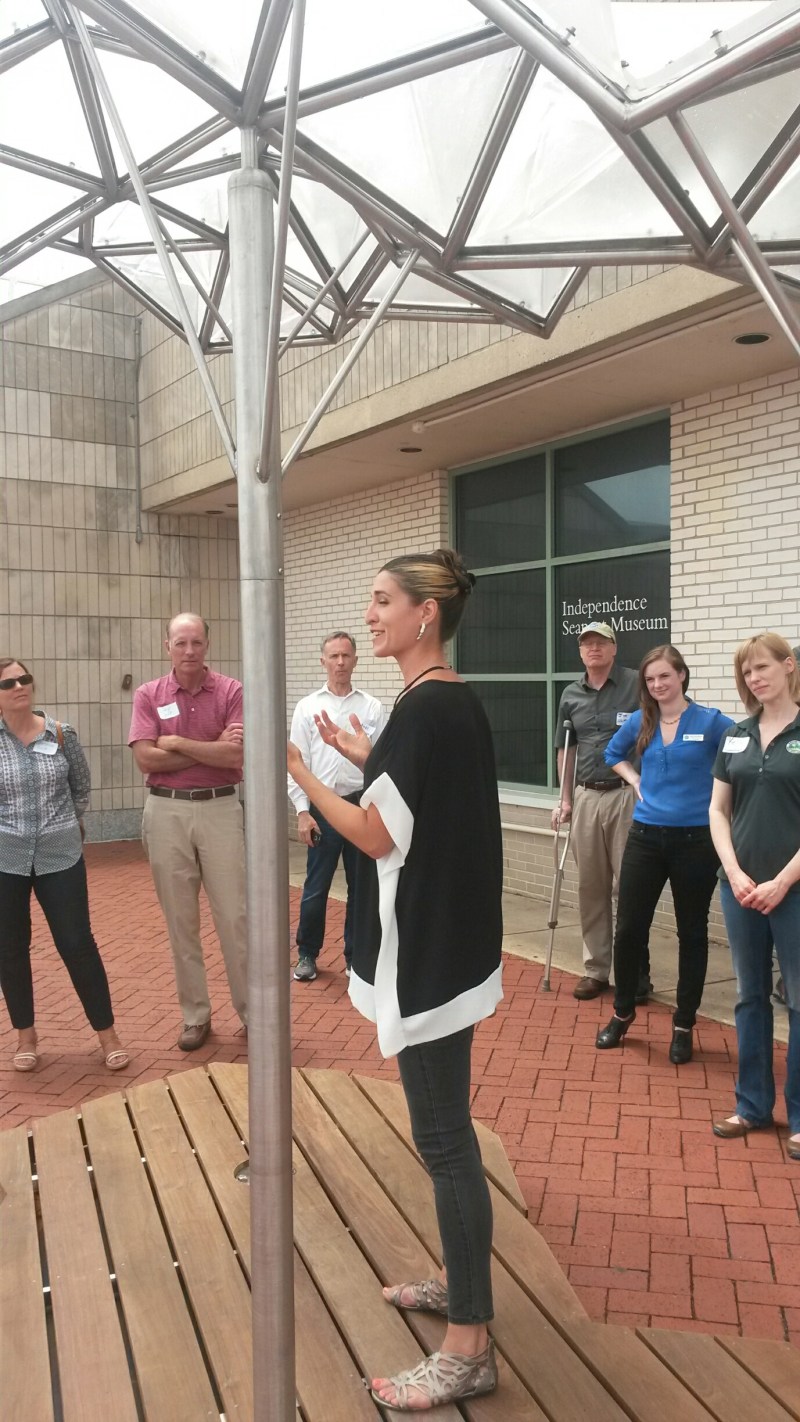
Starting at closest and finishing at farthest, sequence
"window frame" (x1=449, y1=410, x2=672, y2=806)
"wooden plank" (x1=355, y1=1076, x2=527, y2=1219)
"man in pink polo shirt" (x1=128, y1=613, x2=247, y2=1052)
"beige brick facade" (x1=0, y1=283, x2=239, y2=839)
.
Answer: "wooden plank" (x1=355, y1=1076, x2=527, y2=1219)
"man in pink polo shirt" (x1=128, y1=613, x2=247, y2=1052)
"window frame" (x1=449, y1=410, x2=672, y2=806)
"beige brick facade" (x1=0, y1=283, x2=239, y2=839)

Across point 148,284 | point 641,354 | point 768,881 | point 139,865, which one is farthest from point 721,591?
point 139,865

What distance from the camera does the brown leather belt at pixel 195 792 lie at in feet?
16.7

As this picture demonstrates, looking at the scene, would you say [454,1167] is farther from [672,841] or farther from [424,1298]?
[672,841]

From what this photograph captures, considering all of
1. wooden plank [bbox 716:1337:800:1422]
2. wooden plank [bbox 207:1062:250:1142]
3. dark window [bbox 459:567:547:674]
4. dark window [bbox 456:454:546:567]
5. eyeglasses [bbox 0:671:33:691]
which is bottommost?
wooden plank [bbox 716:1337:800:1422]

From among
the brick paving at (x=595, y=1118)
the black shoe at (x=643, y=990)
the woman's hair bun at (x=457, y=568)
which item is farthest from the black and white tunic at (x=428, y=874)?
the black shoe at (x=643, y=990)

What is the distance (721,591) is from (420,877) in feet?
16.9

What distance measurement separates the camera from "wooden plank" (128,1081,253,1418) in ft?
8.11

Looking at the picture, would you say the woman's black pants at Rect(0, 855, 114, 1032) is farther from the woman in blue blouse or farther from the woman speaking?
the woman speaking

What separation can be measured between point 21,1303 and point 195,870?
2556 mm

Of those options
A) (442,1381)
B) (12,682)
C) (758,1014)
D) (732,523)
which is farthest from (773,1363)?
(732,523)

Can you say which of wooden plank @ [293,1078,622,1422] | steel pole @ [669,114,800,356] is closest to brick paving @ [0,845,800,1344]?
wooden plank @ [293,1078,622,1422]

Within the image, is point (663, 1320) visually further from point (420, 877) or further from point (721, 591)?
point (721, 591)

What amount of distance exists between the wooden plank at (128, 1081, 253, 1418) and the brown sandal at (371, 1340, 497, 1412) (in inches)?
13.3

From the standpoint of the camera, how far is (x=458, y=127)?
3.21m
